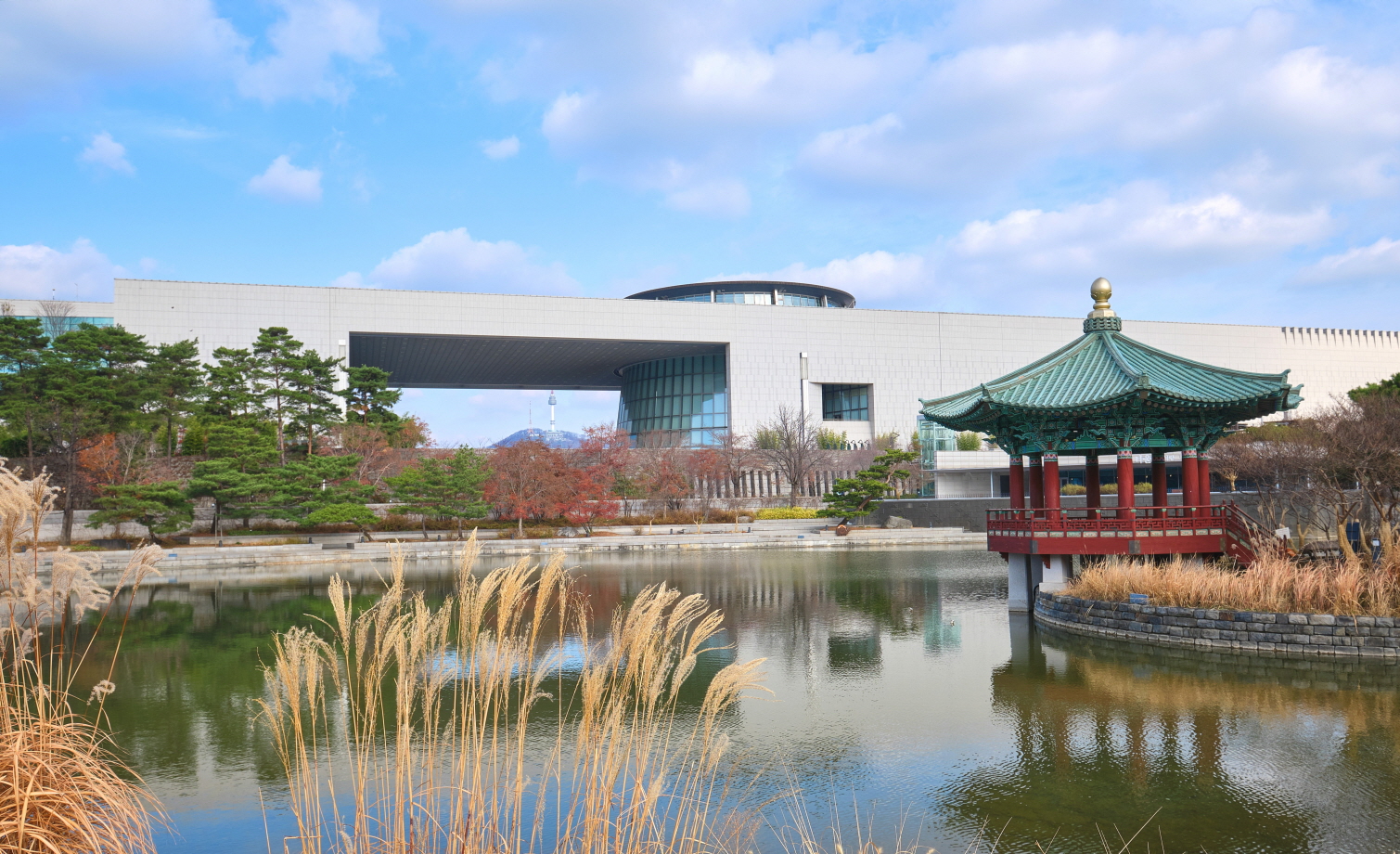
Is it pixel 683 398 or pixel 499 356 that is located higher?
pixel 499 356

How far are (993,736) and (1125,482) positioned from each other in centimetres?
787

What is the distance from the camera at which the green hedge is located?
39219mm

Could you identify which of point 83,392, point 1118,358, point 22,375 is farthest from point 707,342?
point 1118,358

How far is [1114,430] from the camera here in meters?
14.6

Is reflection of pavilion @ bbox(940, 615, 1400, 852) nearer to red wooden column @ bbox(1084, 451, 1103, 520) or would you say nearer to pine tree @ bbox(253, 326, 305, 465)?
red wooden column @ bbox(1084, 451, 1103, 520)

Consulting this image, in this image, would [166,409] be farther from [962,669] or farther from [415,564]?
[962,669]

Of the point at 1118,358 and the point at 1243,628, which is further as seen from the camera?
the point at 1118,358

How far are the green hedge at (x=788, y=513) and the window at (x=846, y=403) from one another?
15122mm

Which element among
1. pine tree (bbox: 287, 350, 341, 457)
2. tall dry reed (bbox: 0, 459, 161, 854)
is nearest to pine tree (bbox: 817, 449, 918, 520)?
pine tree (bbox: 287, 350, 341, 457)

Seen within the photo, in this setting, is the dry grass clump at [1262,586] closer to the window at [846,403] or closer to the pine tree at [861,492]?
the pine tree at [861,492]

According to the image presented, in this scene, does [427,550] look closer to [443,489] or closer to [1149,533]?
[443,489]

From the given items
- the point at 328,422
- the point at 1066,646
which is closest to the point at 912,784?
the point at 1066,646

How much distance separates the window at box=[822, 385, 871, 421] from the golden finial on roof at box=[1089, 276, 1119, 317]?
3690 cm

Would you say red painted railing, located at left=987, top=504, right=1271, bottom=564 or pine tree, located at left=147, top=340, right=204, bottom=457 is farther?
pine tree, located at left=147, top=340, right=204, bottom=457
